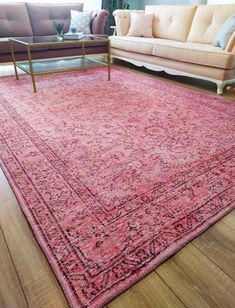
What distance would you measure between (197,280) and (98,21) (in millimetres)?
4040

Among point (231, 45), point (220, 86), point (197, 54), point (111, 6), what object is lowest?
point (220, 86)

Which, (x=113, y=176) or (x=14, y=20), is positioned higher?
(x=14, y=20)

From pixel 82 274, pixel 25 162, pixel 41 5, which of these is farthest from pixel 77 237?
pixel 41 5

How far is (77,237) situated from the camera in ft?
3.35

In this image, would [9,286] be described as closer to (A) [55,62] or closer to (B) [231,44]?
(B) [231,44]

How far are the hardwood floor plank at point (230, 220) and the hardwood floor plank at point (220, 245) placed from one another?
2 cm

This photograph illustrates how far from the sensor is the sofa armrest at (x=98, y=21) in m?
3.89

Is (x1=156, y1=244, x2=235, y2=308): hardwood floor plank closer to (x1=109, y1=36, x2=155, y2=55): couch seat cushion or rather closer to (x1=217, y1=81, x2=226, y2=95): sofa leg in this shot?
(x1=217, y1=81, x2=226, y2=95): sofa leg

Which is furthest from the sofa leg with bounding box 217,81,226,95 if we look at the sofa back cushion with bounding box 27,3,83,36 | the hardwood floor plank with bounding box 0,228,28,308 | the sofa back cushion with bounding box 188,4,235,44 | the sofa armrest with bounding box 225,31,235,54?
the sofa back cushion with bounding box 27,3,83,36

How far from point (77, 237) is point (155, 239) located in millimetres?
328

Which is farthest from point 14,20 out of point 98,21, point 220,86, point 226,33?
point 220,86

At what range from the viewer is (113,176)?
1399 millimetres

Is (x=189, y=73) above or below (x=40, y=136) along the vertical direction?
above

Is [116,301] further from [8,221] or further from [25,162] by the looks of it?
[25,162]
